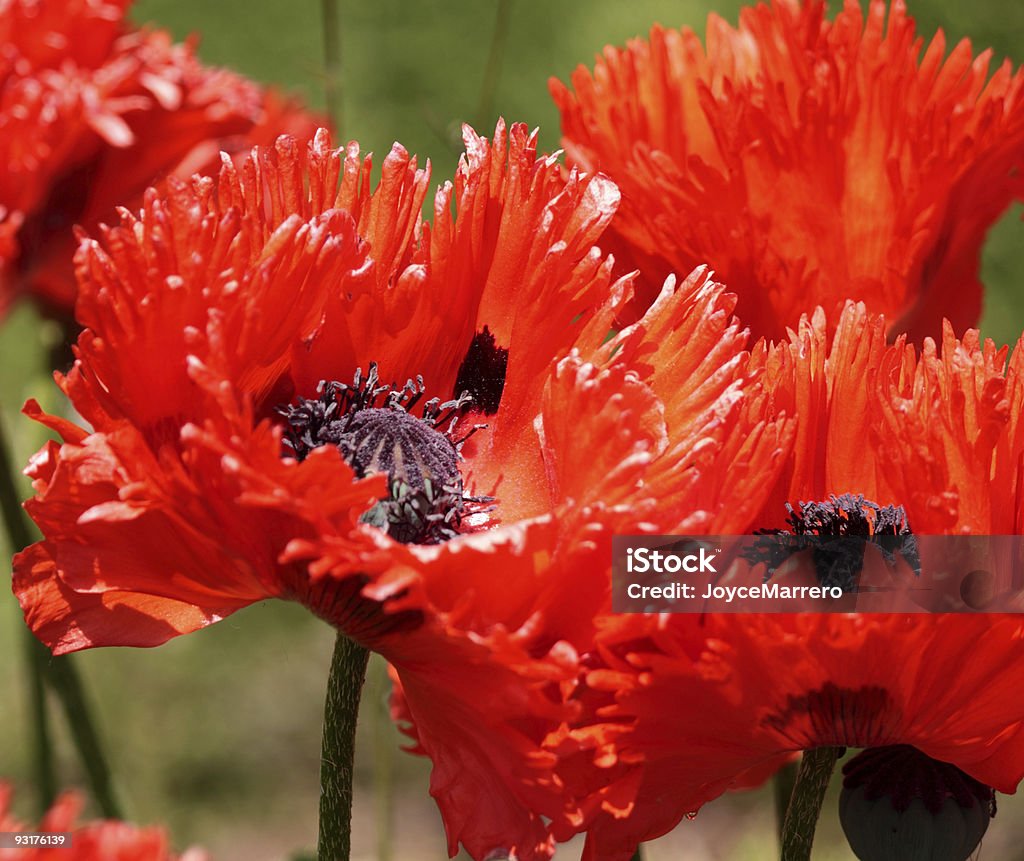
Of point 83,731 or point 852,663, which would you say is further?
point 83,731

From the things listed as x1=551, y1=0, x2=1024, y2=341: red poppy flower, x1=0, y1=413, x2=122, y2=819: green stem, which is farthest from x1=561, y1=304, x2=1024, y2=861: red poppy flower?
x1=0, y1=413, x2=122, y2=819: green stem

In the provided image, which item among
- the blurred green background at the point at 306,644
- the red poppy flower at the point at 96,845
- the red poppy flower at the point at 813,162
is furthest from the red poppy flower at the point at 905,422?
the blurred green background at the point at 306,644

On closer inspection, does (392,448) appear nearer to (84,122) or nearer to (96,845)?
(96,845)

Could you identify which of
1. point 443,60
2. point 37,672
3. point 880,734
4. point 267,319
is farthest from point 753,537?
point 443,60

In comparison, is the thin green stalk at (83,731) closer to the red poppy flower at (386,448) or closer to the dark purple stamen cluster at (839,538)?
the red poppy flower at (386,448)

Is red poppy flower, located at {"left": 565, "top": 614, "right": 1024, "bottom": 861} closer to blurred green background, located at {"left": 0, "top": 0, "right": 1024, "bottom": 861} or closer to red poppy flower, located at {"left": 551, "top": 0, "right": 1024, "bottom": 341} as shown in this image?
red poppy flower, located at {"left": 551, "top": 0, "right": 1024, "bottom": 341}

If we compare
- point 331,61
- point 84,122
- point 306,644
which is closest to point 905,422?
point 84,122
